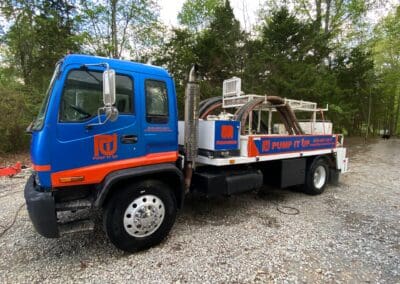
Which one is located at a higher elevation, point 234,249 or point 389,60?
point 389,60

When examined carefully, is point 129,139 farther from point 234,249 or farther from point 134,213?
point 234,249

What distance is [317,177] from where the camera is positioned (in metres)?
5.57

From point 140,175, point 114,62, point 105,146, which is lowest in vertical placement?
point 140,175

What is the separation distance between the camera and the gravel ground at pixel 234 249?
8.43ft

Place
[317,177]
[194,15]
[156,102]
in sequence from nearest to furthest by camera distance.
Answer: [156,102]
[317,177]
[194,15]

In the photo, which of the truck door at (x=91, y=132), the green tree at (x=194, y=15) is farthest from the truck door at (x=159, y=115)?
the green tree at (x=194, y=15)

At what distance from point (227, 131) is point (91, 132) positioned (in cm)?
200

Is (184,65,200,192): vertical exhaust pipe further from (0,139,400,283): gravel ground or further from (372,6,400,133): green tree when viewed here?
(372,6,400,133): green tree

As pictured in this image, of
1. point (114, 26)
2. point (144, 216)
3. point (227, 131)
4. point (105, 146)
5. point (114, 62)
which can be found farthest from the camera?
point (114, 26)

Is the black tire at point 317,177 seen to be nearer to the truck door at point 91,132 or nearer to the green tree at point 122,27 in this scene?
the truck door at point 91,132

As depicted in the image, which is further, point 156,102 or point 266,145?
point 266,145

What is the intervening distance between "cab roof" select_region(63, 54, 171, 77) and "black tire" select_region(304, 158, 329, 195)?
3961mm

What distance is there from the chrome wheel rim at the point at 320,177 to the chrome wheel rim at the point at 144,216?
406cm

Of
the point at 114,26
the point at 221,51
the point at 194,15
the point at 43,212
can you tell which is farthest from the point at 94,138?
the point at 194,15
